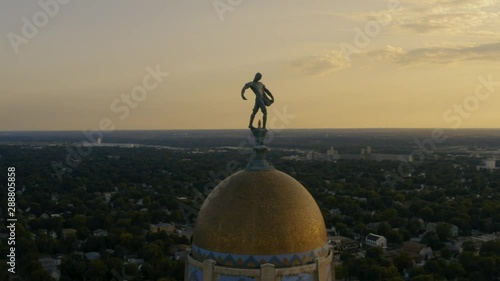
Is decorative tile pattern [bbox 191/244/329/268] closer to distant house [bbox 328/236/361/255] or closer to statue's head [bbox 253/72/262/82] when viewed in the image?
statue's head [bbox 253/72/262/82]

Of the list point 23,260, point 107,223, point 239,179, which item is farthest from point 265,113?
point 107,223

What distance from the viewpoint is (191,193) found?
73188 millimetres

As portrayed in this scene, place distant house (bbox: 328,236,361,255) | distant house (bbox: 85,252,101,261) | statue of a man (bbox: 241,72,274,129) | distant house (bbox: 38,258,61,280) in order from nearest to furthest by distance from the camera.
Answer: statue of a man (bbox: 241,72,274,129)
distant house (bbox: 38,258,61,280)
distant house (bbox: 85,252,101,261)
distant house (bbox: 328,236,361,255)

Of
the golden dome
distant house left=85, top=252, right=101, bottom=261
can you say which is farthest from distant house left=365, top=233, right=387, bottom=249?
the golden dome

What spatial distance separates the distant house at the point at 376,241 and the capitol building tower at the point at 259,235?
41.6 m

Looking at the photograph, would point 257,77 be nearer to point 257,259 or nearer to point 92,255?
point 257,259

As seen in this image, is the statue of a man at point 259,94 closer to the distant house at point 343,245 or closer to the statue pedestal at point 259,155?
the statue pedestal at point 259,155

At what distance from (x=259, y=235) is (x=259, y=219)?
0.22 m

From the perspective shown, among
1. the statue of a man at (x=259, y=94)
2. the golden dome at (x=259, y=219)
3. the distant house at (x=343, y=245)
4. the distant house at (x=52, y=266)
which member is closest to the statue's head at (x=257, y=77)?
the statue of a man at (x=259, y=94)

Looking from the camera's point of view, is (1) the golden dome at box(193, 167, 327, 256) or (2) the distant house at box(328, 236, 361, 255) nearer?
(1) the golden dome at box(193, 167, 327, 256)

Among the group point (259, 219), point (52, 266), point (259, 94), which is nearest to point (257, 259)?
point (259, 219)

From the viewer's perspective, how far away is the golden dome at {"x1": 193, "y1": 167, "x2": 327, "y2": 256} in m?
6.78

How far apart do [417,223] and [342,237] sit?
971 centimetres

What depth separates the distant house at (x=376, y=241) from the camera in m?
46.8
